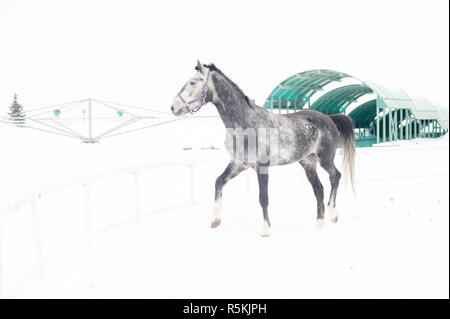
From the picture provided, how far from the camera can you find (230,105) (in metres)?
4.12

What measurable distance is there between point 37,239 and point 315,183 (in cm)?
312

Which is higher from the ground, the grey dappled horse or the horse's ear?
the horse's ear

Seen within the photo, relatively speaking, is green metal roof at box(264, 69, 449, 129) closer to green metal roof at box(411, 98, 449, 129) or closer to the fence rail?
green metal roof at box(411, 98, 449, 129)

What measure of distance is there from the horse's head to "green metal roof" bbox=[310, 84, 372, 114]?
59.2 ft

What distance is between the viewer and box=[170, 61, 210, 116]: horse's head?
155 inches

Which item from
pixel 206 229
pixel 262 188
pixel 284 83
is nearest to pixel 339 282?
pixel 262 188

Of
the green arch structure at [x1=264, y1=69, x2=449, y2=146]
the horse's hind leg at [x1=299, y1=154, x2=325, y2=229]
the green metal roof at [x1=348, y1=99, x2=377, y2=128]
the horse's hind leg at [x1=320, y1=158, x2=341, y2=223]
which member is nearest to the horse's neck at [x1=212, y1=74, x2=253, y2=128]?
the horse's hind leg at [x1=299, y1=154, x2=325, y2=229]

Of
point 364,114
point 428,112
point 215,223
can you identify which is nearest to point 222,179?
point 215,223

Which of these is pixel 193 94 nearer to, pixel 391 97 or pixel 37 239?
pixel 37 239

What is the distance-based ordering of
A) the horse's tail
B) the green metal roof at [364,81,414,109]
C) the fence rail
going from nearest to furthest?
1. the fence rail
2. the horse's tail
3. the green metal roof at [364,81,414,109]

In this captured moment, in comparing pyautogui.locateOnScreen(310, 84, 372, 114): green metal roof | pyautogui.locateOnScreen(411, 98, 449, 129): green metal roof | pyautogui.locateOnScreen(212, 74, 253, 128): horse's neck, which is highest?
pyautogui.locateOnScreen(310, 84, 372, 114): green metal roof

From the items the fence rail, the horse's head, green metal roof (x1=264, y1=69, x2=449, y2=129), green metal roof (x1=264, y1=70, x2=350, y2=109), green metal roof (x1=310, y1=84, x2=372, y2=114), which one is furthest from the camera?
green metal roof (x1=310, y1=84, x2=372, y2=114)

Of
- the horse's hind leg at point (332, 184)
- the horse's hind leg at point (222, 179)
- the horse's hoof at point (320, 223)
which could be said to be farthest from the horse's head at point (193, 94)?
the horse's hoof at point (320, 223)

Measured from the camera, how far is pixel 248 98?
166 inches
